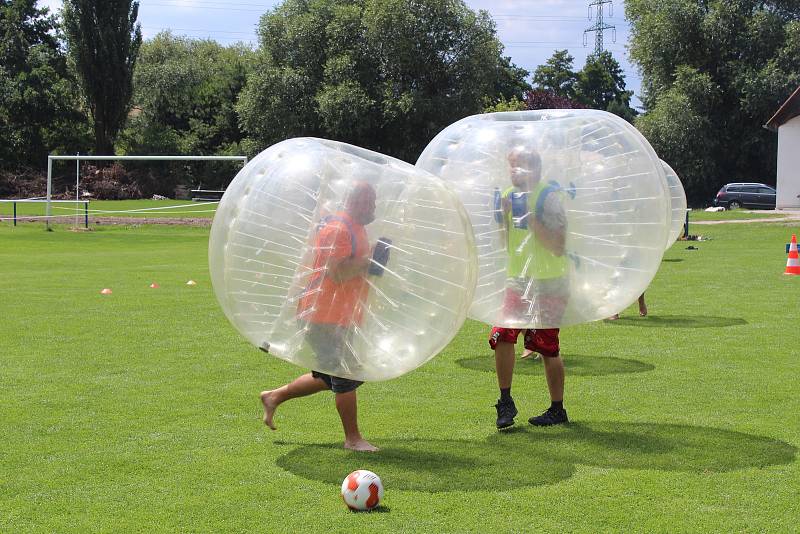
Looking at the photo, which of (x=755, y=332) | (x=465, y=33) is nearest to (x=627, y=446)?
(x=755, y=332)

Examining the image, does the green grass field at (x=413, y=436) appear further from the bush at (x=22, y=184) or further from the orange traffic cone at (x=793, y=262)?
the bush at (x=22, y=184)

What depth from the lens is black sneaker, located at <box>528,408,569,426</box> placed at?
20.2ft

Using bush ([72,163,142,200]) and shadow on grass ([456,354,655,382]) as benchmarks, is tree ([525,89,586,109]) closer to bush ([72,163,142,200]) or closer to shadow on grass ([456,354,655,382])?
bush ([72,163,142,200])

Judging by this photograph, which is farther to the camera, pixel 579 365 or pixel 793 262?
pixel 793 262

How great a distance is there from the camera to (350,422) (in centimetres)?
551

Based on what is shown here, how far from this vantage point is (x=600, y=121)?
235 inches

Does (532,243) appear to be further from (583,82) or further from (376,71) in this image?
(583,82)

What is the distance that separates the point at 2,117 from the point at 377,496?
52470 mm

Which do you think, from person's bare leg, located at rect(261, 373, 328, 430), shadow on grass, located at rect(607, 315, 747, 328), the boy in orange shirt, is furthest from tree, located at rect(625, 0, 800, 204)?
the boy in orange shirt

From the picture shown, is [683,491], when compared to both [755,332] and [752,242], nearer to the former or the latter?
[755,332]

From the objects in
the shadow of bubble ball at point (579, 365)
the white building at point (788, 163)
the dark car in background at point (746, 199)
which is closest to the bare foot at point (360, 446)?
the shadow of bubble ball at point (579, 365)

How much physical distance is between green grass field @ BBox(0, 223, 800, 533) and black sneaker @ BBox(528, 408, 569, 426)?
8 centimetres

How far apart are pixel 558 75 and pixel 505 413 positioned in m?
90.4

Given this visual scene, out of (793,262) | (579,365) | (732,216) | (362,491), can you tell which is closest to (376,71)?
(732,216)
